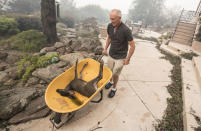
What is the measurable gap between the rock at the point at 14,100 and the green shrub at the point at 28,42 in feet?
10.2

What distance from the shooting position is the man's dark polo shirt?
1886 millimetres

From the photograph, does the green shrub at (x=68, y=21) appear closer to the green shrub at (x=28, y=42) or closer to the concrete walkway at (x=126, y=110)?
the green shrub at (x=28, y=42)

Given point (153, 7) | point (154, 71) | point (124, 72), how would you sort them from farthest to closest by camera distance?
point (153, 7), point (154, 71), point (124, 72)

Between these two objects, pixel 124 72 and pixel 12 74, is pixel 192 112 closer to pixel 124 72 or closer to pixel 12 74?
pixel 124 72

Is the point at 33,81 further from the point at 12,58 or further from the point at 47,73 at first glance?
the point at 12,58

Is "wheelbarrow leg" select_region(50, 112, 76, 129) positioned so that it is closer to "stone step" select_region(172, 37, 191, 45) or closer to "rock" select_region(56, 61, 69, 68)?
"rock" select_region(56, 61, 69, 68)

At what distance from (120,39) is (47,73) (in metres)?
1.97

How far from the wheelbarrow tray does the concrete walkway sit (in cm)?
40

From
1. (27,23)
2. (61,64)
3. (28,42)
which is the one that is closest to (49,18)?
(28,42)

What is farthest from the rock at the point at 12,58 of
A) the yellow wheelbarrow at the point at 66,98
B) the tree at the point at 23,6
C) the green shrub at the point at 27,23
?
the tree at the point at 23,6

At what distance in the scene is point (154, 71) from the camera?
3.87 m

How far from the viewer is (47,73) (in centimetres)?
269

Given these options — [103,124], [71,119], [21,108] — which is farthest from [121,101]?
[21,108]

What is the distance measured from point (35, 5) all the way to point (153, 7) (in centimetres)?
2611
